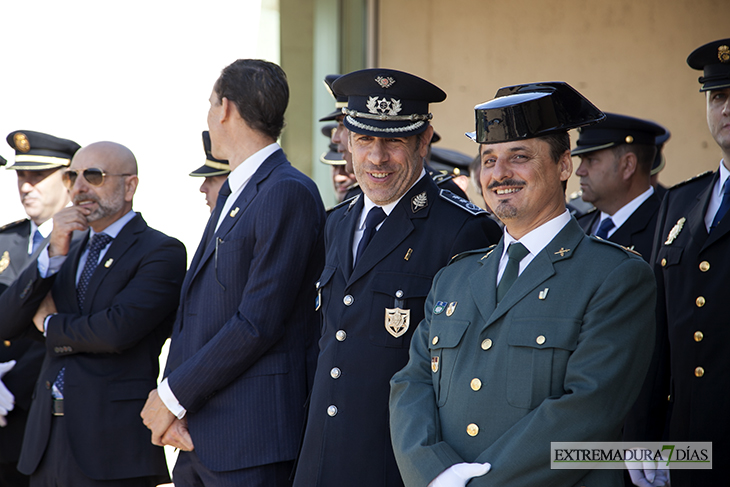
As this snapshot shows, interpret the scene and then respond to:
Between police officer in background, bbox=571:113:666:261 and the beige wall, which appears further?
the beige wall

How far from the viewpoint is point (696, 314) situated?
9.46 ft

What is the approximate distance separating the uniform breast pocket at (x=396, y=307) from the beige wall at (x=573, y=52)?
508 centimetres

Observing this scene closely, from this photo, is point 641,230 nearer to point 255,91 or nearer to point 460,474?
point 255,91

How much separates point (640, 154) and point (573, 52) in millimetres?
3446

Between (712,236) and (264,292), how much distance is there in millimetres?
1672

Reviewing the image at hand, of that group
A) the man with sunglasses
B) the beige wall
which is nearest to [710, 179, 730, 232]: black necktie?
the man with sunglasses

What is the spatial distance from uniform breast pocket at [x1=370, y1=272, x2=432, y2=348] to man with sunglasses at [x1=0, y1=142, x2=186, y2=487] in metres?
1.36

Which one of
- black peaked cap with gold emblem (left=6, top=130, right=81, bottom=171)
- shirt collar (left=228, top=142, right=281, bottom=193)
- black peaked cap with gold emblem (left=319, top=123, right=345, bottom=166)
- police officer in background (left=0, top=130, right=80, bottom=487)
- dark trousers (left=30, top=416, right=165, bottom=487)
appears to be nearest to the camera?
shirt collar (left=228, top=142, right=281, bottom=193)

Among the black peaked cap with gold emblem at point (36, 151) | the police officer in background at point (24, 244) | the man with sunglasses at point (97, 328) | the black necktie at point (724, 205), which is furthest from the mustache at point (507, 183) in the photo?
the black peaked cap with gold emblem at point (36, 151)

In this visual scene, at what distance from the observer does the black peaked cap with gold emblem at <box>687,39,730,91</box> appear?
9.80 feet

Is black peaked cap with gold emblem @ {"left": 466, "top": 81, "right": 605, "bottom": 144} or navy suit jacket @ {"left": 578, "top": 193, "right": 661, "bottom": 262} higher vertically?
black peaked cap with gold emblem @ {"left": 466, "top": 81, "right": 605, "bottom": 144}

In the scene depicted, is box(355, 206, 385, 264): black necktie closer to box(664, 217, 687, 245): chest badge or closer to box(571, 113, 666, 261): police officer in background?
box(664, 217, 687, 245): chest badge

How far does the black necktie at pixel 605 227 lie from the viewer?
4383 millimetres

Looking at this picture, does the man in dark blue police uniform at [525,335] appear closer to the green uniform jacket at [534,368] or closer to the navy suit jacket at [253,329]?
the green uniform jacket at [534,368]
